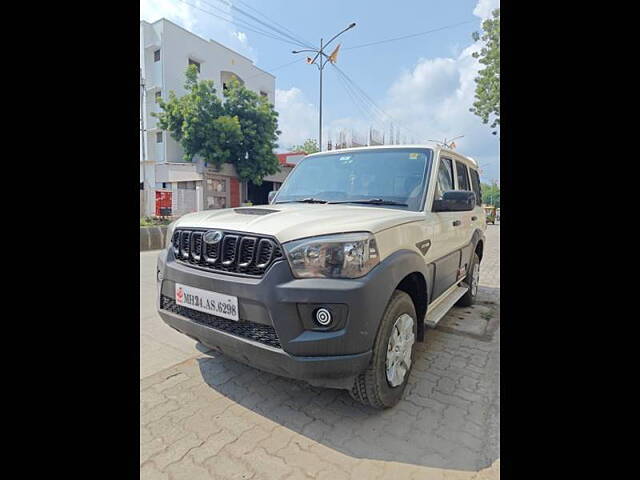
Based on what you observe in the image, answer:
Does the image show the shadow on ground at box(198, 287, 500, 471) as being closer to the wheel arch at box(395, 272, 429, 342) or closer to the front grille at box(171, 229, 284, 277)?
the wheel arch at box(395, 272, 429, 342)

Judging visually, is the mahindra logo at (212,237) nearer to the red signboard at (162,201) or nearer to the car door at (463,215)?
the car door at (463,215)

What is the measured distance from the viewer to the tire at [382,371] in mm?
2047

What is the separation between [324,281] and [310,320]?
222 mm

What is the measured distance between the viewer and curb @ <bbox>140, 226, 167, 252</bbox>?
9.91 metres

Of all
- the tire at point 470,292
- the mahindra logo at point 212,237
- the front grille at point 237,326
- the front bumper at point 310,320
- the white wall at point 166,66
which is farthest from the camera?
the white wall at point 166,66

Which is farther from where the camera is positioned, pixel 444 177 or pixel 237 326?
pixel 444 177

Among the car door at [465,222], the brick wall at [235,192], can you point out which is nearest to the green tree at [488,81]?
the car door at [465,222]

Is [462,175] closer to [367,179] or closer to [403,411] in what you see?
[367,179]

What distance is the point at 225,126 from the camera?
17.9 m

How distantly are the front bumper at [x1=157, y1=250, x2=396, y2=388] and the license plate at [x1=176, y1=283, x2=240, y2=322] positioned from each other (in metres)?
0.07

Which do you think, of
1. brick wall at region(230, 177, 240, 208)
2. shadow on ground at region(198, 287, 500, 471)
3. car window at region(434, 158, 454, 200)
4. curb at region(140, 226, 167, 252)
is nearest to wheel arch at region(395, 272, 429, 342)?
shadow on ground at region(198, 287, 500, 471)

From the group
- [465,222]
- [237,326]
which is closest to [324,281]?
[237,326]
